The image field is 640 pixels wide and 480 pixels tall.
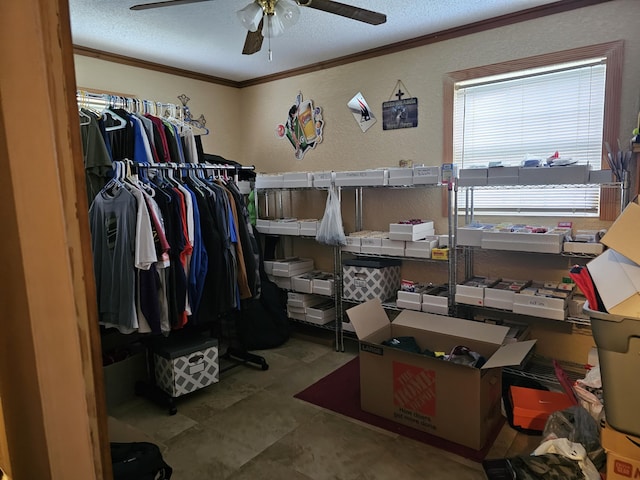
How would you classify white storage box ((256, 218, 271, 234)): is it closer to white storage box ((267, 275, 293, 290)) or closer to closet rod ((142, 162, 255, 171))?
white storage box ((267, 275, 293, 290))

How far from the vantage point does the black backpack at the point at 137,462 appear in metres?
1.32

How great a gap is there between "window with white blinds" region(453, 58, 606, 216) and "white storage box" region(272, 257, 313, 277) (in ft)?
4.82

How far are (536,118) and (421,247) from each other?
1.15 m

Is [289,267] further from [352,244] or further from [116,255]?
[116,255]

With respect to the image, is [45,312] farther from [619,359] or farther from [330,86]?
[330,86]

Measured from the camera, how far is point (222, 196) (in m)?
2.88

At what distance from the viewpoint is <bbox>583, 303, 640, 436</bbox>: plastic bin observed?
1.19m

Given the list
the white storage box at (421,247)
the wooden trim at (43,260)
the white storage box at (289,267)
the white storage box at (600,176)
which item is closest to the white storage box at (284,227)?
the white storage box at (289,267)

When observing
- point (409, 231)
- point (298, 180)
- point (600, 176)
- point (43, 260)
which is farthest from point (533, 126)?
point (43, 260)

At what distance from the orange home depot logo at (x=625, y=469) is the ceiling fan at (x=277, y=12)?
2.11m

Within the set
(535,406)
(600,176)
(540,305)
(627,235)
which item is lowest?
(535,406)

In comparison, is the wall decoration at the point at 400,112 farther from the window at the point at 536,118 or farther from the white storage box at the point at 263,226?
the white storage box at the point at 263,226

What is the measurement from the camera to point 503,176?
264 centimetres

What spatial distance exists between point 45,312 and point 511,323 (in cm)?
302
